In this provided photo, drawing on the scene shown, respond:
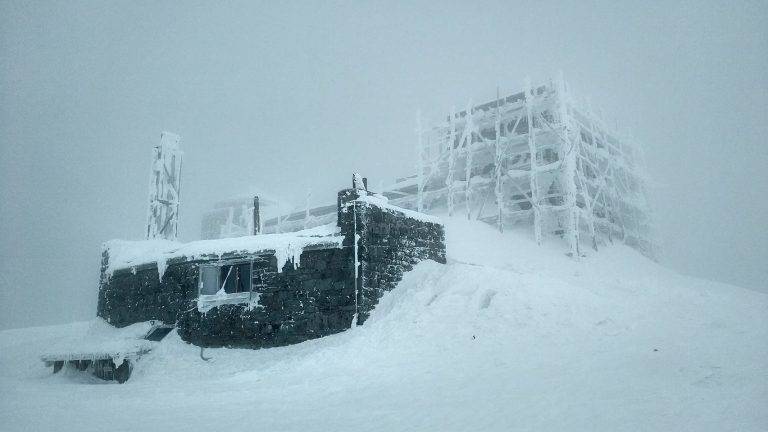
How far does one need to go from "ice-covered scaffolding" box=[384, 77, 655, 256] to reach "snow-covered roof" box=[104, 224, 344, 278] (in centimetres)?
1398

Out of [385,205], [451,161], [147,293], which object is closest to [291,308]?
[385,205]

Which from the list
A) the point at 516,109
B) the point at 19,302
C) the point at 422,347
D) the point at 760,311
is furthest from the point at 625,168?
the point at 19,302

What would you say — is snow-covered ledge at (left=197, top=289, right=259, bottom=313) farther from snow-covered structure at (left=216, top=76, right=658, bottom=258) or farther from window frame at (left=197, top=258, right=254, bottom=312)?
snow-covered structure at (left=216, top=76, right=658, bottom=258)

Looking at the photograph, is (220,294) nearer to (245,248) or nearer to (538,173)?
(245,248)

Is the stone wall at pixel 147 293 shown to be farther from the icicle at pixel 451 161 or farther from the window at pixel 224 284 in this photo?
the icicle at pixel 451 161

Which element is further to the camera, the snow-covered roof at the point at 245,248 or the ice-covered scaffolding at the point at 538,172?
the ice-covered scaffolding at the point at 538,172

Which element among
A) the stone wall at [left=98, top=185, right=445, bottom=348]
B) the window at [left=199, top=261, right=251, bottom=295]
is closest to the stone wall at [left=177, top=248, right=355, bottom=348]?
the stone wall at [left=98, top=185, right=445, bottom=348]

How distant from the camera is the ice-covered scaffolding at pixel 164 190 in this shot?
18953mm

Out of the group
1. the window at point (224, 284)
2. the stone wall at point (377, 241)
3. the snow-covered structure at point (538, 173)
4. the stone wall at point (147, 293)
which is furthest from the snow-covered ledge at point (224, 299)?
the snow-covered structure at point (538, 173)

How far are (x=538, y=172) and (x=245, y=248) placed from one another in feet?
55.7

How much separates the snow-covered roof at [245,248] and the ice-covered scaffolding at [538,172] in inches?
550

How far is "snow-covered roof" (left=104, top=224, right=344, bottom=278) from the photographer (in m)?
11.6

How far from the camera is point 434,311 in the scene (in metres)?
10.1

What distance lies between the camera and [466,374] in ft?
23.9
